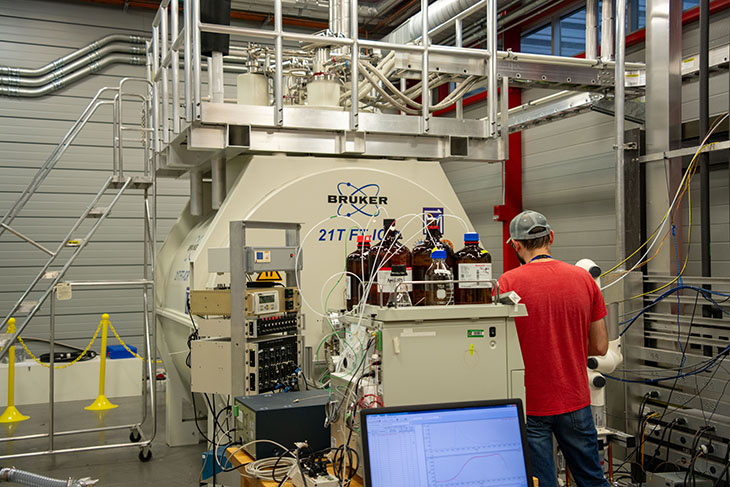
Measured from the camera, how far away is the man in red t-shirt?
122 inches

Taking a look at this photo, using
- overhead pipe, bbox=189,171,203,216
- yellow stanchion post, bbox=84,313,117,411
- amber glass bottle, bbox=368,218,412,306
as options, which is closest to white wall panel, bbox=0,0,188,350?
yellow stanchion post, bbox=84,313,117,411

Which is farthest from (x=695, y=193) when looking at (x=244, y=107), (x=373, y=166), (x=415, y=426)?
(x=415, y=426)

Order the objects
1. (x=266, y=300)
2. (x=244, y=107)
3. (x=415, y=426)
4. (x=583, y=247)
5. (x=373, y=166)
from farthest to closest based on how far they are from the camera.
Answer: (x=583, y=247)
(x=373, y=166)
(x=244, y=107)
(x=266, y=300)
(x=415, y=426)

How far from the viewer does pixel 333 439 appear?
2834mm

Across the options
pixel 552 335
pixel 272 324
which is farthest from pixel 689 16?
pixel 272 324

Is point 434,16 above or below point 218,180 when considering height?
above

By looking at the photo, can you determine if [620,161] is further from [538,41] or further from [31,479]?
[31,479]

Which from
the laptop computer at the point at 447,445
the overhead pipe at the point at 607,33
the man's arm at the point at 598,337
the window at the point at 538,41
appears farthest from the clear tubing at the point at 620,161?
the laptop computer at the point at 447,445

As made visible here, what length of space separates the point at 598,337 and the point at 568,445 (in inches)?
21.0

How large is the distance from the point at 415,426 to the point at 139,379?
7.26 meters

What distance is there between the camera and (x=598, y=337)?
3.29 meters

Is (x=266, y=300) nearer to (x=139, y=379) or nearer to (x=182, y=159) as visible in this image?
(x=182, y=159)

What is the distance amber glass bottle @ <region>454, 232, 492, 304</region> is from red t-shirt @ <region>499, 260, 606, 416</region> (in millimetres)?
378

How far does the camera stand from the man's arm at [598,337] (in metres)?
3.27
